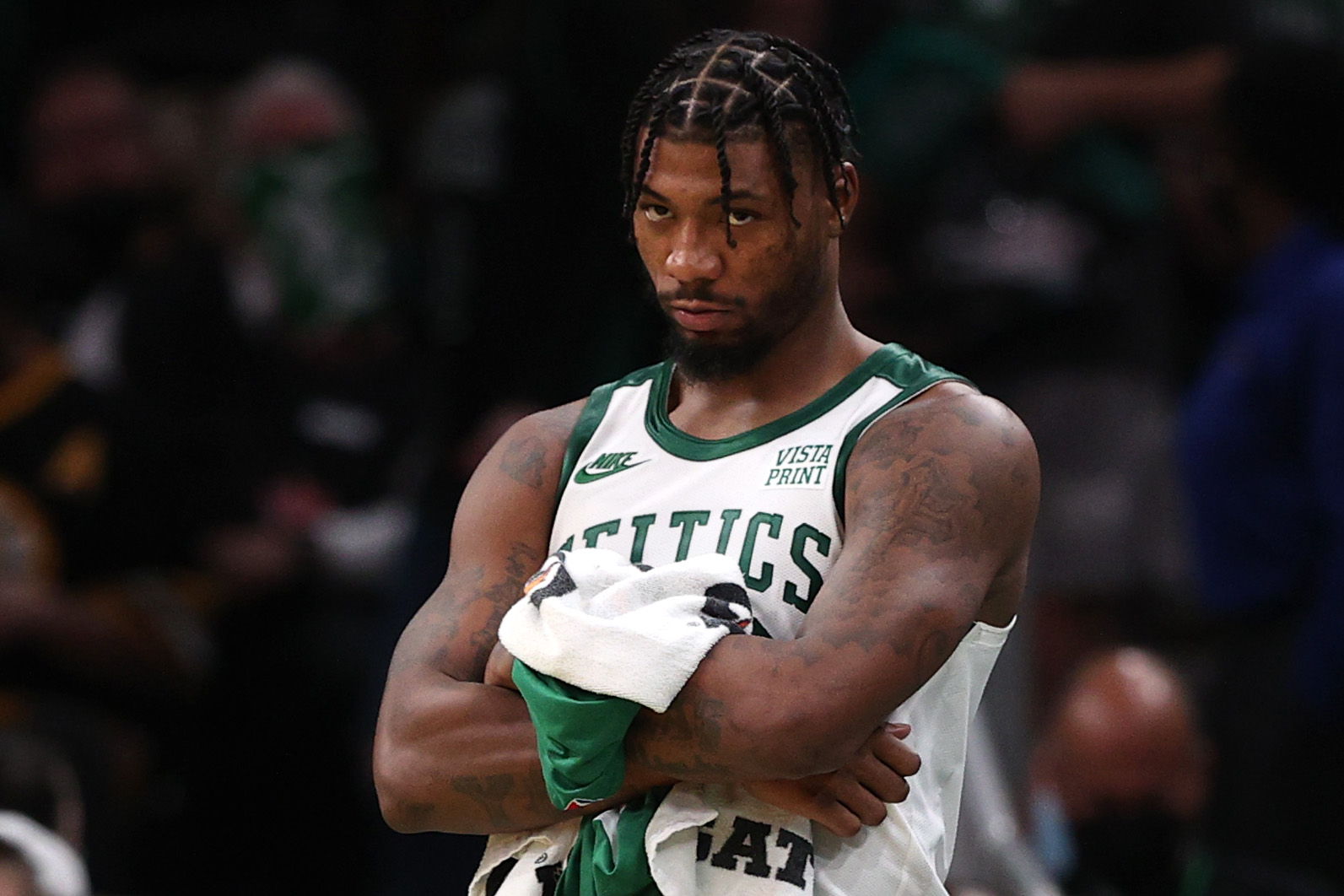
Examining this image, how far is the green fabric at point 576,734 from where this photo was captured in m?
2.53

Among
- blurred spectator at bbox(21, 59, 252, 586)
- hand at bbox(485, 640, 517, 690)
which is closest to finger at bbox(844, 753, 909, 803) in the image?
hand at bbox(485, 640, 517, 690)

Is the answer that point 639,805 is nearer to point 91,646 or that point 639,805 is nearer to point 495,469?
point 495,469

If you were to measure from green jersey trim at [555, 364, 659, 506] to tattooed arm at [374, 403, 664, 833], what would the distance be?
14mm

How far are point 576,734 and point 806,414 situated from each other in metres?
0.59

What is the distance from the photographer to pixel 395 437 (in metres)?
6.88

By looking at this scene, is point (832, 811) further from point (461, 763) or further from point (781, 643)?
point (461, 763)

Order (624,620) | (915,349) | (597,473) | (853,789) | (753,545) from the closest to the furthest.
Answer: (624,620) → (853,789) → (753,545) → (597,473) → (915,349)

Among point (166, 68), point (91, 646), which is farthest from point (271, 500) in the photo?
point (166, 68)

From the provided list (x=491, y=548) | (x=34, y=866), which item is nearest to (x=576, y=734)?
(x=491, y=548)

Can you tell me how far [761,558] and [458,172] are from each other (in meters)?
4.14

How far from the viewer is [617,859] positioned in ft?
8.75

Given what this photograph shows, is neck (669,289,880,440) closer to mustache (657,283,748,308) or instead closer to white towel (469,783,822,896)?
mustache (657,283,748,308)

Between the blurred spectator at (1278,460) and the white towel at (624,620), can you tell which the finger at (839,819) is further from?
the blurred spectator at (1278,460)

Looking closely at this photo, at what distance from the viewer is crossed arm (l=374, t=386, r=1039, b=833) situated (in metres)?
2.56
